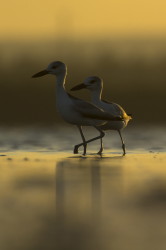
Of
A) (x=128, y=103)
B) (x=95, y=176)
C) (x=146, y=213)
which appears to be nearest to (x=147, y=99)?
(x=128, y=103)

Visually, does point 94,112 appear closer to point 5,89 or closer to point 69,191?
point 69,191

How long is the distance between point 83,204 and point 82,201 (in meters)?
0.19

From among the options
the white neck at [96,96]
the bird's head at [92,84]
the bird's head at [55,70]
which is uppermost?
the bird's head at [55,70]

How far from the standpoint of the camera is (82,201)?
950 centimetres

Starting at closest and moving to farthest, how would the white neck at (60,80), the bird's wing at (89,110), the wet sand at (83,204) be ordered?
the wet sand at (83,204), the bird's wing at (89,110), the white neck at (60,80)

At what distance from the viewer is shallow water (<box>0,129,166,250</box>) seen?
301 inches

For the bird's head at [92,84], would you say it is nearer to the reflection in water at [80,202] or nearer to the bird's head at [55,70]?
the bird's head at [55,70]

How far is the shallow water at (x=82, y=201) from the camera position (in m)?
7.65

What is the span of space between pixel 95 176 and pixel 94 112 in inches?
151

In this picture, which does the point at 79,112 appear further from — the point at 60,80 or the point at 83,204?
the point at 83,204

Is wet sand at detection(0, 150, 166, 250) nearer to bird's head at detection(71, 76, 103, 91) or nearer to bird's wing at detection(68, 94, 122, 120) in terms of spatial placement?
bird's wing at detection(68, 94, 122, 120)

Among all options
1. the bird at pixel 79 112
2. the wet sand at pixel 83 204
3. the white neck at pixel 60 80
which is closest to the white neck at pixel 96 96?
the white neck at pixel 60 80

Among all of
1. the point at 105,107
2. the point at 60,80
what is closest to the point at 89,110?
the point at 105,107

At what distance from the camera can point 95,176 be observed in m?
11.5
